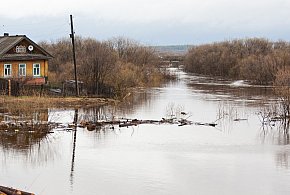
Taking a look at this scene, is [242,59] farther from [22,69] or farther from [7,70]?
[7,70]

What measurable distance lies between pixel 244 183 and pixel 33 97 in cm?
1611

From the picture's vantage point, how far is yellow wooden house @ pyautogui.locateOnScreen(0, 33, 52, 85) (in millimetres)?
28719

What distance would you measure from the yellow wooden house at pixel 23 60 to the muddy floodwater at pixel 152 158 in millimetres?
8502

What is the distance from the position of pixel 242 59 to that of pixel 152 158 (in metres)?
42.0

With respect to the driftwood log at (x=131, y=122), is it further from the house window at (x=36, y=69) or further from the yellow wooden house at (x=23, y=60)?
the house window at (x=36, y=69)

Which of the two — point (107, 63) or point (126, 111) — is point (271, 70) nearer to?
point (107, 63)

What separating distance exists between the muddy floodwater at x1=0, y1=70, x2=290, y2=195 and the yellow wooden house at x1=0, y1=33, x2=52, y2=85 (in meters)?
8.50

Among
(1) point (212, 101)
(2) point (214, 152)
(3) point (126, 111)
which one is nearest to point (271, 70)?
(1) point (212, 101)

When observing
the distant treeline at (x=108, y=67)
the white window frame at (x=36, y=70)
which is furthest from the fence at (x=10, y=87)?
the distant treeline at (x=108, y=67)

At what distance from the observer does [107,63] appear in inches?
1198

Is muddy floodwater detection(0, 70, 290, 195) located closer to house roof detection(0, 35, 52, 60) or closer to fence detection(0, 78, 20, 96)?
fence detection(0, 78, 20, 96)

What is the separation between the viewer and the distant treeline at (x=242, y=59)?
4509 cm

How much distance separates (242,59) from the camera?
53.6 meters

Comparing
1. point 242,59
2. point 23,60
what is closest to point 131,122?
point 23,60
